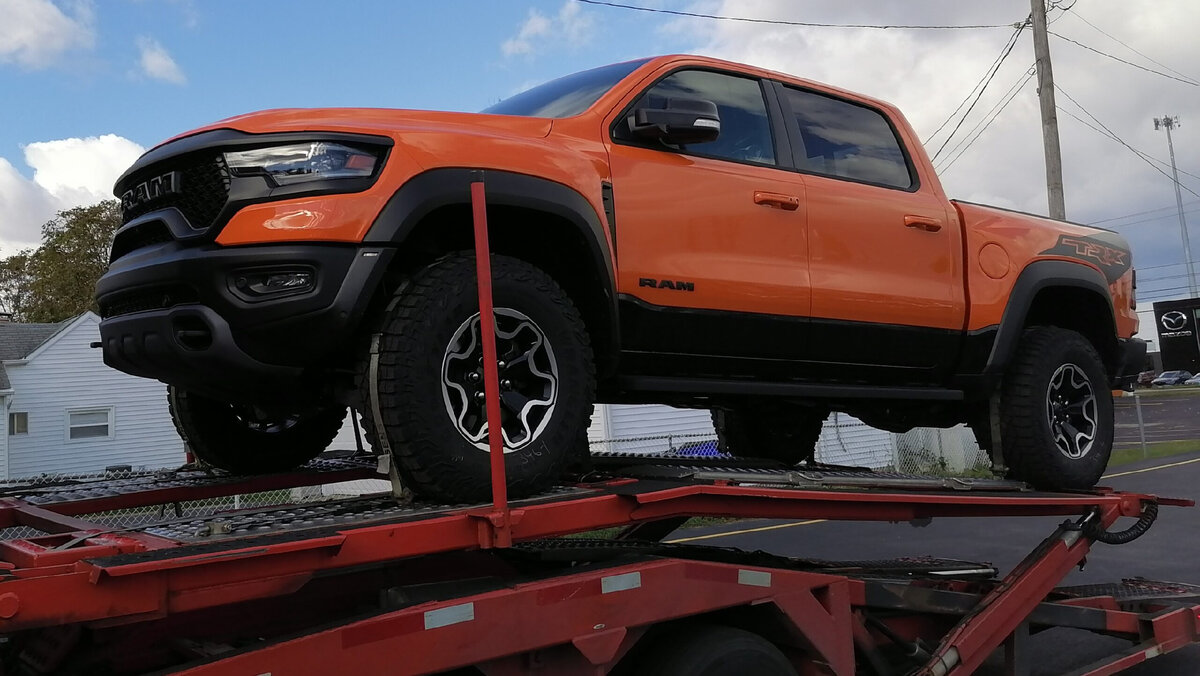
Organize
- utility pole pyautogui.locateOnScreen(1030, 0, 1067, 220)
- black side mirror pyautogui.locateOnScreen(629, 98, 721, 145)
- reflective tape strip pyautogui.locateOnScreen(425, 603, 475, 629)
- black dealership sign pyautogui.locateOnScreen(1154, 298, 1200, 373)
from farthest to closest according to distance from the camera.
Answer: black dealership sign pyautogui.locateOnScreen(1154, 298, 1200, 373) → utility pole pyautogui.locateOnScreen(1030, 0, 1067, 220) → black side mirror pyautogui.locateOnScreen(629, 98, 721, 145) → reflective tape strip pyautogui.locateOnScreen(425, 603, 475, 629)

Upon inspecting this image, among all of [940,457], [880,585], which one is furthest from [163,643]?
[940,457]

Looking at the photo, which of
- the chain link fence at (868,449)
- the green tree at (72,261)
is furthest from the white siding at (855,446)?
the green tree at (72,261)

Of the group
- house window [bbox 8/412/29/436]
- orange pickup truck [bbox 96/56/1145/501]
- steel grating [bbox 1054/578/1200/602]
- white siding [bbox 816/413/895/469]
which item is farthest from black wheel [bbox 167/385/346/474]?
house window [bbox 8/412/29/436]

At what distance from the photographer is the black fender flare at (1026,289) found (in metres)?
4.82

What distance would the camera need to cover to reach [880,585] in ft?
13.0

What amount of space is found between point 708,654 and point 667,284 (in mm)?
1339

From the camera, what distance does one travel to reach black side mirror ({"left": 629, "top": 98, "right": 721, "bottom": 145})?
11.6 feet

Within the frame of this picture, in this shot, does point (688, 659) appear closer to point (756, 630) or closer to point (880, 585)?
point (756, 630)

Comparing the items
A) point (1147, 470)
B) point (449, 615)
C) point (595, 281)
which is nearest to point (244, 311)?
point (449, 615)

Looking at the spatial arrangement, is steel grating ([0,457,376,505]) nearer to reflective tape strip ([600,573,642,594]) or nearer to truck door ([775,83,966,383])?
reflective tape strip ([600,573,642,594])

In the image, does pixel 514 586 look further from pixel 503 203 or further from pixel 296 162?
pixel 296 162

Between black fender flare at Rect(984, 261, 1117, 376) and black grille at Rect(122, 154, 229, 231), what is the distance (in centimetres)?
363

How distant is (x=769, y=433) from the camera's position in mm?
5996

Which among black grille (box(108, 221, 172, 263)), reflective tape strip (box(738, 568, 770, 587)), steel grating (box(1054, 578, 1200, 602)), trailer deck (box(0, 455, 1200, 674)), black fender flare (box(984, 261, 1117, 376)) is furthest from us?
steel grating (box(1054, 578, 1200, 602))
